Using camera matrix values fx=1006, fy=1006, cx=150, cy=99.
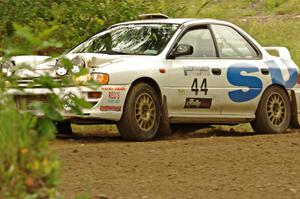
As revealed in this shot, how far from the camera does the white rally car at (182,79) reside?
35.7 feet

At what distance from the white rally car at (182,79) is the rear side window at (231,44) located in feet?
0.04

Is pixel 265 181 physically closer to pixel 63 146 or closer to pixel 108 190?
pixel 108 190

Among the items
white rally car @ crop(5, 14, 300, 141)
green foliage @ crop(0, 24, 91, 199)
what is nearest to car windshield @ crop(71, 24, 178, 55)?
white rally car @ crop(5, 14, 300, 141)

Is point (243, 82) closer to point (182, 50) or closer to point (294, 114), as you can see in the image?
point (182, 50)

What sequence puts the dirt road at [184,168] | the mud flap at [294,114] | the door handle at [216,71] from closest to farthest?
1. the dirt road at [184,168]
2. the door handle at [216,71]
3. the mud flap at [294,114]

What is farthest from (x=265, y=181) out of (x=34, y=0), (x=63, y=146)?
(x=34, y=0)

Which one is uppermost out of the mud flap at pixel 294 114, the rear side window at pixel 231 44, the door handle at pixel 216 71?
the rear side window at pixel 231 44

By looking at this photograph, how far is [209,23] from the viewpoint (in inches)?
488

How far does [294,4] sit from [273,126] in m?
19.6

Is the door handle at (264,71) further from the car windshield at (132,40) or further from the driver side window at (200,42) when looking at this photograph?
the car windshield at (132,40)

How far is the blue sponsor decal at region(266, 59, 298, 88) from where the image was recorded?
12531 mm

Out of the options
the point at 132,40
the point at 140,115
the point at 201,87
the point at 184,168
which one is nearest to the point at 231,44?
the point at 201,87

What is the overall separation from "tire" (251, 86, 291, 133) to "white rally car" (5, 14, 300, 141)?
0.01 m

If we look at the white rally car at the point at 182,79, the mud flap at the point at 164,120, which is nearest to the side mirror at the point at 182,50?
the white rally car at the point at 182,79
